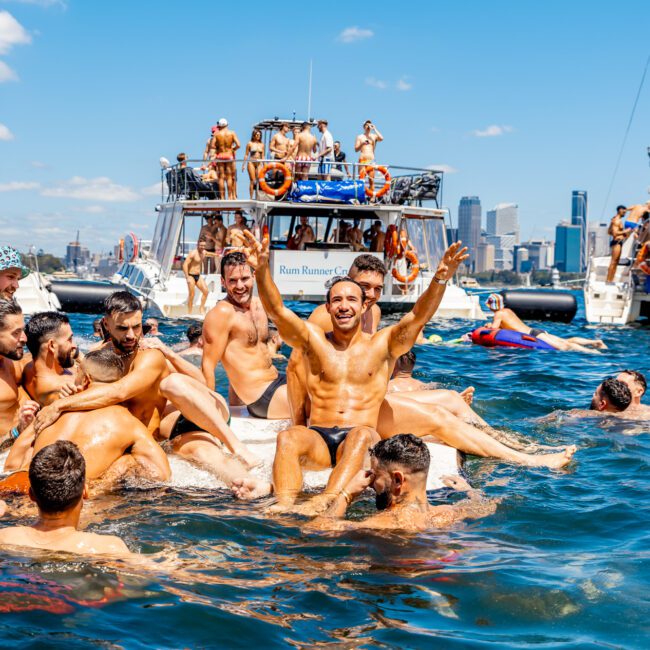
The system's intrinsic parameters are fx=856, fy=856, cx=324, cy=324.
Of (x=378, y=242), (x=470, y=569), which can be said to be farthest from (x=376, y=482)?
(x=378, y=242)

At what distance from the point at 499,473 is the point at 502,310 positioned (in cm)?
1023

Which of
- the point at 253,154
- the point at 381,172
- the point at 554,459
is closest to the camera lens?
the point at 554,459

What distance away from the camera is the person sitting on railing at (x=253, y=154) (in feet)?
69.5

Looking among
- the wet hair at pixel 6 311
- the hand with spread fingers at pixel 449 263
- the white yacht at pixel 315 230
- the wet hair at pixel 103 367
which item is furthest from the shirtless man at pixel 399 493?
the white yacht at pixel 315 230

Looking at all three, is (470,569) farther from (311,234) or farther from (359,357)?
(311,234)

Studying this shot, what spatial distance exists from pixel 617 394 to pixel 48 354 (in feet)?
17.5

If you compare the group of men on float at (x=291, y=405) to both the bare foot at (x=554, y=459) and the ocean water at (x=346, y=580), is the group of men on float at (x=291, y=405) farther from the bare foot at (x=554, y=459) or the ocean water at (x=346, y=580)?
the ocean water at (x=346, y=580)

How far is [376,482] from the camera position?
15.9 ft

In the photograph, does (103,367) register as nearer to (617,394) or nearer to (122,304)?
(122,304)

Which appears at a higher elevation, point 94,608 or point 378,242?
point 378,242

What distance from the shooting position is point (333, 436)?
5773 mm

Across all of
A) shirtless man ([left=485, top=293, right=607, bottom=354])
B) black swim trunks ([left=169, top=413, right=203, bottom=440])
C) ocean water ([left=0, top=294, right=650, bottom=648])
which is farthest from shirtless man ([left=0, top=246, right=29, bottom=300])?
shirtless man ([left=485, top=293, right=607, bottom=354])

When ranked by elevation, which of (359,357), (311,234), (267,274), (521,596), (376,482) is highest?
(311,234)

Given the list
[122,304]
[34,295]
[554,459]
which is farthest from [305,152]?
[122,304]
